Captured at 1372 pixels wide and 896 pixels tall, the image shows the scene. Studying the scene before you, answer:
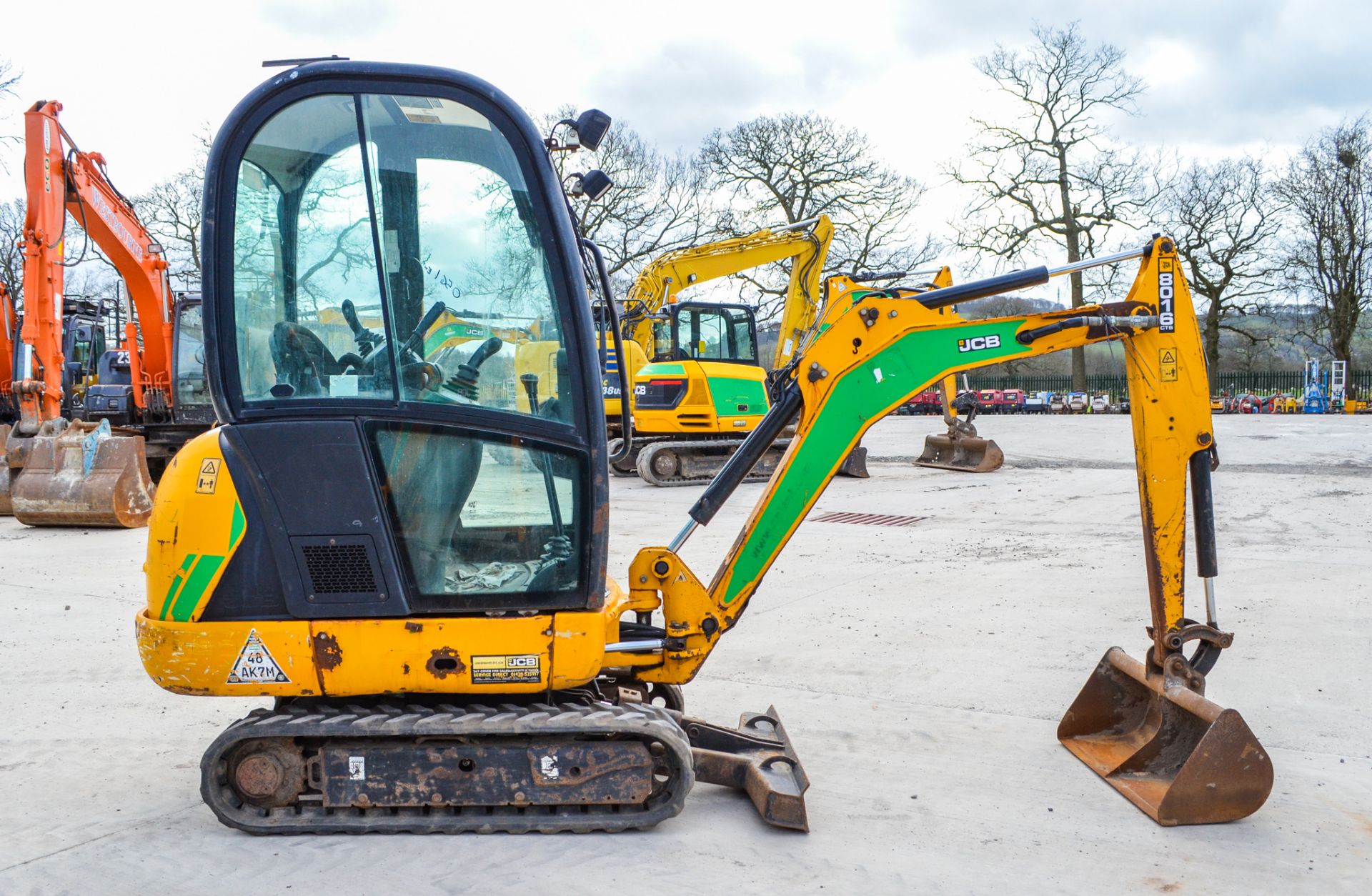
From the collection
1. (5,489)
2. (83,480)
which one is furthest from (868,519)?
(5,489)

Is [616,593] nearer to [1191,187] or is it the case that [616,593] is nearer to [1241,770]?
[1241,770]

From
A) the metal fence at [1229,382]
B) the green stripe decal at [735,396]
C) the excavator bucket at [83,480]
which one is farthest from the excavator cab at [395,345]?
the metal fence at [1229,382]

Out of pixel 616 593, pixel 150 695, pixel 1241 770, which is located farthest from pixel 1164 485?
pixel 150 695

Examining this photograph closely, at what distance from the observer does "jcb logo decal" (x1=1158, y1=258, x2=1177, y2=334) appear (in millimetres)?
4105

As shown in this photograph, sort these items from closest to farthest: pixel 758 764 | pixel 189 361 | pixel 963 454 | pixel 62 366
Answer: pixel 758 764 → pixel 62 366 → pixel 189 361 → pixel 963 454

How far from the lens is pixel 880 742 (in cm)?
462

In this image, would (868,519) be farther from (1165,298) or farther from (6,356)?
(6,356)

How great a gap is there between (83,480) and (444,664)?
9883 millimetres

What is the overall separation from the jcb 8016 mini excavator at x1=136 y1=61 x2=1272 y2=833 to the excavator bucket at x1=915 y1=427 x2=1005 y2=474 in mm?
13349

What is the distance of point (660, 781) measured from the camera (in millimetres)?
3717

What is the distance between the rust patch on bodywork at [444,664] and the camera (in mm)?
3555

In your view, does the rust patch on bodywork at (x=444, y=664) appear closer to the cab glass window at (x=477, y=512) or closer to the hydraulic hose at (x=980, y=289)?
the cab glass window at (x=477, y=512)

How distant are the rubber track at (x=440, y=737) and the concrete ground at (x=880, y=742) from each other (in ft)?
0.17

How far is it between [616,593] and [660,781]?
71 cm
